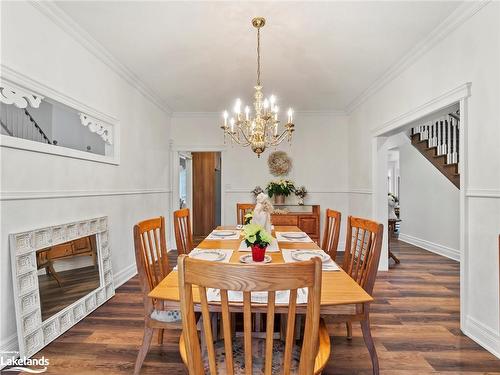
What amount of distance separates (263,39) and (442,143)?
12.9 ft

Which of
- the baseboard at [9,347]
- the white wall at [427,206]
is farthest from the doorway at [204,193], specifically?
the baseboard at [9,347]

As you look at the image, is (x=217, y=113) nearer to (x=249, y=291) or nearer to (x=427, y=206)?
(x=427, y=206)

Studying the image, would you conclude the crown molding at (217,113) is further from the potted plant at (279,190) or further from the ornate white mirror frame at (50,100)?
the ornate white mirror frame at (50,100)

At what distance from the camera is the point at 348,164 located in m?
5.43

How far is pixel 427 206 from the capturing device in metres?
5.51

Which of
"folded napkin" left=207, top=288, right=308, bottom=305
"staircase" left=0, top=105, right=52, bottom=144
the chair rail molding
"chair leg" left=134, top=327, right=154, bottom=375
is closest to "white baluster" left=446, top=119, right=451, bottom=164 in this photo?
"folded napkin" left=207, top=288, right=308, bottom=305

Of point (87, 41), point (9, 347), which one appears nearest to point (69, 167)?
point (87, 41)

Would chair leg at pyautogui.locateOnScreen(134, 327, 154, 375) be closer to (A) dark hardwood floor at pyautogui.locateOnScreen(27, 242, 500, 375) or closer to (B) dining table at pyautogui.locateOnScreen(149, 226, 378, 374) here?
(A) dark hardwood floor at pyautogui.locateOnScreen(27, 242, 500, 375)

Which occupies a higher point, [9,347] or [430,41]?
[430,41]

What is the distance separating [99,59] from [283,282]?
319 cm

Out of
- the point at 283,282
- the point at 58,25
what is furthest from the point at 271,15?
the point at 283,282

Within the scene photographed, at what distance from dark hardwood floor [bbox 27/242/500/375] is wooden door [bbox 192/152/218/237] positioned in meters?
3.79

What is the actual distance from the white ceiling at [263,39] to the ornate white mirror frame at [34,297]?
5.93ft

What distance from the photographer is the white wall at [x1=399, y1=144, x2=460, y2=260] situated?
482cm
